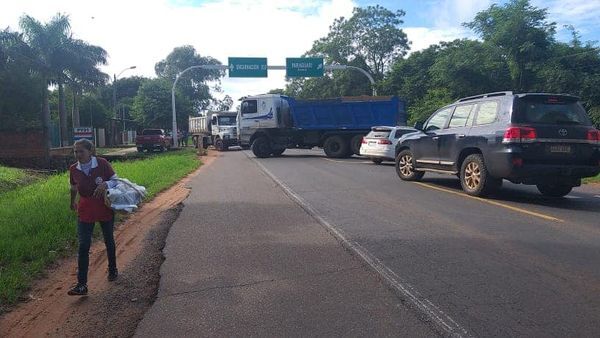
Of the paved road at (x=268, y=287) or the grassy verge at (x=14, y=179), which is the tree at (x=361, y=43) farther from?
the paved road at (x=268, y=287)

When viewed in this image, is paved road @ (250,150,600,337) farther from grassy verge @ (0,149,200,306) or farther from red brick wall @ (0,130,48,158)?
red brick wall @ (0,130,48,158)

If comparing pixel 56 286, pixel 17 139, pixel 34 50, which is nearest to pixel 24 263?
pixel 56 286

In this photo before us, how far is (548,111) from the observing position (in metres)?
9.93

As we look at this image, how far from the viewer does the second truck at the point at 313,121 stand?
84.1 feet

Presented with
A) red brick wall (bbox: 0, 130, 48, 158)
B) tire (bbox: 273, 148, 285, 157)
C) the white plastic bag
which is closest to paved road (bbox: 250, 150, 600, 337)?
the white plastic bag

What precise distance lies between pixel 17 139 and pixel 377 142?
17.9m

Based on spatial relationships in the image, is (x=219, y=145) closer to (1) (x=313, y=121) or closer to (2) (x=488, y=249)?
(1) (x=313, y=121)

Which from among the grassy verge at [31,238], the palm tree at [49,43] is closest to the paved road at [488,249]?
the grassy verge at [31,238]

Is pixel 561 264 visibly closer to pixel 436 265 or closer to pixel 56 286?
pixel 436 265

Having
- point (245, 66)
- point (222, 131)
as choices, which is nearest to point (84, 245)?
point (245, 66)

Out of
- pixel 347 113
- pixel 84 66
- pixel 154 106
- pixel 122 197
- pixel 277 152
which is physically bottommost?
pixel 277 152

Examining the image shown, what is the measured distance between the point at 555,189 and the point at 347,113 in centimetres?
1533

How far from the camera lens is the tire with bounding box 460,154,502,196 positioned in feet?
34.4

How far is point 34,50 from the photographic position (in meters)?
37.8
